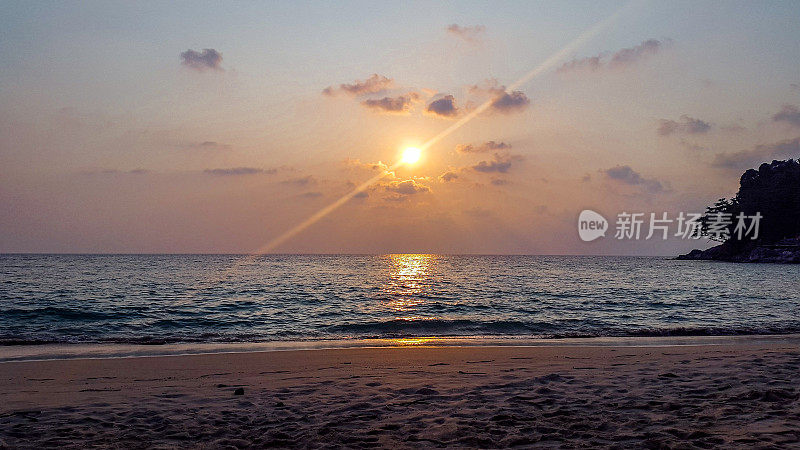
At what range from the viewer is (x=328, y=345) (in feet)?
53.4

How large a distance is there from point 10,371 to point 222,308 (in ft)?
53.4

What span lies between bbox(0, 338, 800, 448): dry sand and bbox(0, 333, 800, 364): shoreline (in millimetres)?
1614

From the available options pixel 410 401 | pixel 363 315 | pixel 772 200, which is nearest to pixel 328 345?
pixel 410 401

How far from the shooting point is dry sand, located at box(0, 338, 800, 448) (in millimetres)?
6586

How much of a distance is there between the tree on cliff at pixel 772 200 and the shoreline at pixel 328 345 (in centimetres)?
11675

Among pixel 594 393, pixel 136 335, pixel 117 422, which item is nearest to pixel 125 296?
pixel 136 335

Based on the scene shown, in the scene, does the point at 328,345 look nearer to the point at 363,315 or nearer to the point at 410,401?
the point at 410,401

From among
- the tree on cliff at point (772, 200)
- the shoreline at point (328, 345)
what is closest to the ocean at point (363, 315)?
the shoreline at point (328, 345)

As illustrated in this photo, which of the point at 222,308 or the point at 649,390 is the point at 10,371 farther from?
the point at 222,308

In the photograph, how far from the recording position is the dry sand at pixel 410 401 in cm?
659

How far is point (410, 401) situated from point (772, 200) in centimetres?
13262

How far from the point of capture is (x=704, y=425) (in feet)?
22.4

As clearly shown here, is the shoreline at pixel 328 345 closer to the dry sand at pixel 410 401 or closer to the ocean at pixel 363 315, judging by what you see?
the ocean at pixel 363 315

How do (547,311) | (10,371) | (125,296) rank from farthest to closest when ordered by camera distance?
1. (125,296)
2. (547,311)
3. (10,371)
